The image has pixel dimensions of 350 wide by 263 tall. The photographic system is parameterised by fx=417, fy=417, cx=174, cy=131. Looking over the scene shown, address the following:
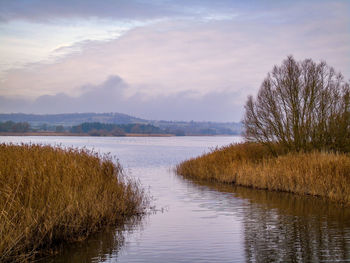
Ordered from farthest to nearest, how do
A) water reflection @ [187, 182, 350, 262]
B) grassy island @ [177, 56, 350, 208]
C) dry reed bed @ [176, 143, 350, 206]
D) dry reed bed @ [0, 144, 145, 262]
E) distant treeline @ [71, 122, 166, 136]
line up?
distant treeline @ [71, 122, 166, 136], grassy island @ [177, 56, 350, 208], dry reed bed @ [176, 143, 350, 206], water reflection @ [187, 182, 350, 262], dry reed bed @ [0, 144, 145, 262]

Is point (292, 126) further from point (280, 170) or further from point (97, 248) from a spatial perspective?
point (97, 248)

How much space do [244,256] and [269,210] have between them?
6.01 meters

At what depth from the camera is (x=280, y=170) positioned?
1961cm

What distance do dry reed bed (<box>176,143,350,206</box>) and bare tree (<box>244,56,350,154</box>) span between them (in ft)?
4.25

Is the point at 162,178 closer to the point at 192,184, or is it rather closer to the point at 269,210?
the point at 192,184

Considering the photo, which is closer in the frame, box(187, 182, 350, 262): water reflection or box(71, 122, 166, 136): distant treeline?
box(187, 182, 350, 262): water reflection

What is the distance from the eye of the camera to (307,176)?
705 inches

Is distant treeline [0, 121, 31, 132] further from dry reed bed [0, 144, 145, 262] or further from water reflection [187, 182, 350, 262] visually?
dry reed bed [0, 144, 145, 262]

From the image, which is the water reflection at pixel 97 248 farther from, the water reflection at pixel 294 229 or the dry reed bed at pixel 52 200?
the water reflection at pixel 294 229

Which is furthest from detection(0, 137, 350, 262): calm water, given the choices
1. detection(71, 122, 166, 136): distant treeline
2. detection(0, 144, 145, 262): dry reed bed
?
detection(71, 122, 166, 136): distant treeline

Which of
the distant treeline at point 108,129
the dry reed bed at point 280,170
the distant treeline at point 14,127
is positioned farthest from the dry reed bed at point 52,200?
the distant treeline at point 108,129

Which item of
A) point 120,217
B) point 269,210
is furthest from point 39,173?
point 269,210

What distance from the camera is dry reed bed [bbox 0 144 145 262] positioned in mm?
8633

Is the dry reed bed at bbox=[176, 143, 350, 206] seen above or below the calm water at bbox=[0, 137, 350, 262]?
above
